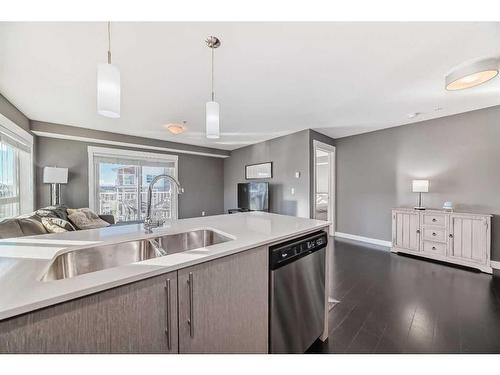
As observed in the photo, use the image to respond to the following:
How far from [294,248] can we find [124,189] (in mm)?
4740

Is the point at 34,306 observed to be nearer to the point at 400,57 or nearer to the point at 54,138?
the point at 400,57

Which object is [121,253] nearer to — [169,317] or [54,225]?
[169,317]

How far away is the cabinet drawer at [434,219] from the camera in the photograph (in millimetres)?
3078

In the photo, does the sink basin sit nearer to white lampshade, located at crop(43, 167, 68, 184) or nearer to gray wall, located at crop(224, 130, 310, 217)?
gray wall, located at crop(224, 130, 310, 217)

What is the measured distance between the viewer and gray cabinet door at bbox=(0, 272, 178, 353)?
0.56 m

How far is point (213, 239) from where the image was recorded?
1.51 meters

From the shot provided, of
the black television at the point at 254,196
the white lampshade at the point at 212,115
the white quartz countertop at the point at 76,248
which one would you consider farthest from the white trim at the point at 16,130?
the black television at the point at 254,196

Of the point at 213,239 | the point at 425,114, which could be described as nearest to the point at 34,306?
the point at 213,239

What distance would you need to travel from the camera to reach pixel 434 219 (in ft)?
10.3

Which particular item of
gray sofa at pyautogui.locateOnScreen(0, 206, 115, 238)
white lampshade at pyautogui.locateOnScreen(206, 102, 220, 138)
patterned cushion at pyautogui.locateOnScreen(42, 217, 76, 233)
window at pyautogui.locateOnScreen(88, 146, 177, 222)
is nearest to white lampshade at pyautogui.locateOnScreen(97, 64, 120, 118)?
white lampshade at pyautogui.locateOnScreen(206, 102, 220, 138)

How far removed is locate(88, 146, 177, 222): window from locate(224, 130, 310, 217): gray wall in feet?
7.09

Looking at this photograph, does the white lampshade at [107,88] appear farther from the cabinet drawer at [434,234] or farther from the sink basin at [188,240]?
the cabinet drawer at [434,234]
